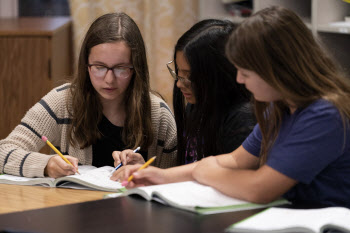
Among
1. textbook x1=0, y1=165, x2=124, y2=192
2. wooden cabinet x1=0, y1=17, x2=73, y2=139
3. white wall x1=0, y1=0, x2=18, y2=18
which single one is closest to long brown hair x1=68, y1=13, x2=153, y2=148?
textbook x1=0, y1=165, x2=124, y2=192

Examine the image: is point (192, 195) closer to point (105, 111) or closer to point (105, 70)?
point (105, 70)

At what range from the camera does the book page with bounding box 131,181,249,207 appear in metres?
1.13

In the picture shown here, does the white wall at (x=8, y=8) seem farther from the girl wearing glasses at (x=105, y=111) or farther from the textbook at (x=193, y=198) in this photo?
the textbook at (x=193, y=198)

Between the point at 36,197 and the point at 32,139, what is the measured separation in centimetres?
52

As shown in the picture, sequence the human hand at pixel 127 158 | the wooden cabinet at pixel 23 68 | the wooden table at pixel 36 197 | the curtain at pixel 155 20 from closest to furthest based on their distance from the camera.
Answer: the wooden table at pixel 36 197 → the human hand at pixel 127 158 → the wooden cabinet at pixel 23 68 → the curtain at pixel 155 20

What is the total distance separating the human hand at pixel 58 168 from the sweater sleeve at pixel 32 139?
2 cm

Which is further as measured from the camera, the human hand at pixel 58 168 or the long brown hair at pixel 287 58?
the human hand at pixel 58 168

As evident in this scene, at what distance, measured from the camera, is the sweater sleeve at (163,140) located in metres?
1.89

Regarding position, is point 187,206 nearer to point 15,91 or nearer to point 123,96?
point 123,96

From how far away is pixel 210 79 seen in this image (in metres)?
1.52

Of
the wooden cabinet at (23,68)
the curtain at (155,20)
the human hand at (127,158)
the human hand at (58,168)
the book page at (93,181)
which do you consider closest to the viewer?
the book page at (93,181)

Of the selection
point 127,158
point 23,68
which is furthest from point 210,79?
point 23,68

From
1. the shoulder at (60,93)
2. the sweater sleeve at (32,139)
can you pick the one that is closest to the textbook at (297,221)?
the sweater sleeve at (32,139)

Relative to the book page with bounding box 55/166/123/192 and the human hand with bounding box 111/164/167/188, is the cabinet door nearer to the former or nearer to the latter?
the book page with bounding box 55/166/123/192
